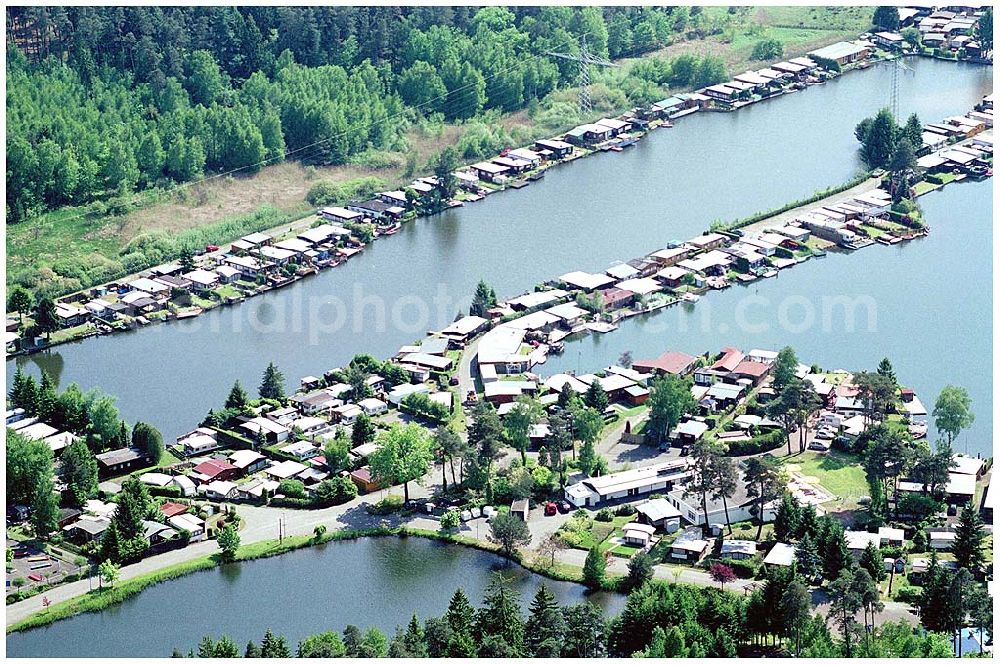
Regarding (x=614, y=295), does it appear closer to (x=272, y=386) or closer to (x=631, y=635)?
(x=272, y=386)

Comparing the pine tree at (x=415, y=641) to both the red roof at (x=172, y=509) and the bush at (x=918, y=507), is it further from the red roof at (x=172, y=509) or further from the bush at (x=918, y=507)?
the bush at (x=918, y=507)

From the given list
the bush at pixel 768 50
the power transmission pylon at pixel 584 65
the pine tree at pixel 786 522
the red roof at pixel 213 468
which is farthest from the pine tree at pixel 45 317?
the bush at pixel 768 50

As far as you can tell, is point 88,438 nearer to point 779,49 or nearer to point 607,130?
point 607,130

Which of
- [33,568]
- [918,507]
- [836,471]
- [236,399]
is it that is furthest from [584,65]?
[33,568]

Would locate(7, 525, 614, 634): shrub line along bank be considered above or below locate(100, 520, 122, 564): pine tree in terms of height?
below

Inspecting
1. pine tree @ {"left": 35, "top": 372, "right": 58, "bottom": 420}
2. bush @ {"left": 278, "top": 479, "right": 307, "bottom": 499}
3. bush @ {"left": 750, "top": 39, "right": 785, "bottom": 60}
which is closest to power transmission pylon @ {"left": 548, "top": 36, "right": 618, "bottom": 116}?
bush @ {"left": 750, "top": 39, "right": 785, "bottom": 60}

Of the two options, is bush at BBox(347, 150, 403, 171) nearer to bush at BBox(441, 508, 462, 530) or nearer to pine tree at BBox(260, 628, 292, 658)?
bush at BBox(441, 508, 462, 530)

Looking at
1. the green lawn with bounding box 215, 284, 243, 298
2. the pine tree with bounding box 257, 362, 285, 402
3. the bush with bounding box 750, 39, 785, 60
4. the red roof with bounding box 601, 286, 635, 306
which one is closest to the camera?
the pine tree with bounding box 257, 362, 285, 402

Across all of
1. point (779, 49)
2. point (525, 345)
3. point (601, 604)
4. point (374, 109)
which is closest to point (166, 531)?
point (601, 604)
